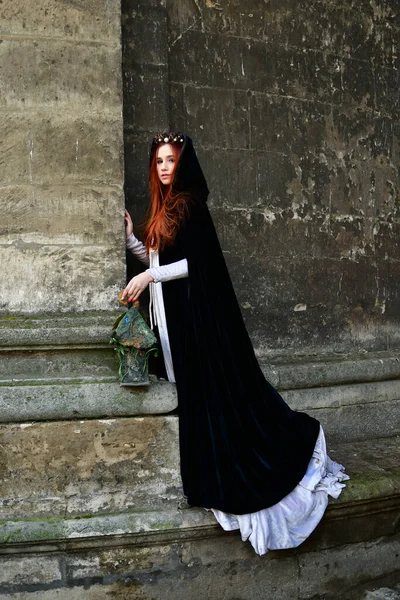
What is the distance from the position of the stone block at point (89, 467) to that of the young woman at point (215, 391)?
0.11 meters

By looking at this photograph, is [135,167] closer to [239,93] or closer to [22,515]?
[239,93]

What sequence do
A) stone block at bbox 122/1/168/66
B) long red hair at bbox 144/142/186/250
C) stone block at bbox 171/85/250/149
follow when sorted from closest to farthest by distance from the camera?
long red hair at bbox 144/142/186/250 < stone block at bbox 122/1/168/66 < stone block at bbox 171/85/250/149

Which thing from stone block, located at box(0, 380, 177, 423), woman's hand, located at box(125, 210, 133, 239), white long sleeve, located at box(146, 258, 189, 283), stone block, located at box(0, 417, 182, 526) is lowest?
stone block, located at box(0, 417, 182, 526)

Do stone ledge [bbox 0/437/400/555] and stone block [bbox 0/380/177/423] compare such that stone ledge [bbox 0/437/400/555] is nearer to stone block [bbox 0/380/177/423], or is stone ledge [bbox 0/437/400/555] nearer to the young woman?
the young woman

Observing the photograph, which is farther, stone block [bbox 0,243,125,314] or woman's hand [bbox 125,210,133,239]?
woman's hand [bbox 125,210,133,239]

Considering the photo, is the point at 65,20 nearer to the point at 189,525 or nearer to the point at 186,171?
the point at 186,171

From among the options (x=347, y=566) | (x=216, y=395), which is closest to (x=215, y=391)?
(x=216, y=395)

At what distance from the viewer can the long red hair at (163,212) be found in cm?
436

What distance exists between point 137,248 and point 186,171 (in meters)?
0.48

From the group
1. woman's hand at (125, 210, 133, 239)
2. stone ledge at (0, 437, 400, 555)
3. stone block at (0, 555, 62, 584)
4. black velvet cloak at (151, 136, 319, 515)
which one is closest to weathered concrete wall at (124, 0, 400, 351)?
woman's hand at (125, 210, 133, 239)

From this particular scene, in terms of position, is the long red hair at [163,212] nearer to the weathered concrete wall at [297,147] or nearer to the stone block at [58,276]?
the stone block at [58,276]

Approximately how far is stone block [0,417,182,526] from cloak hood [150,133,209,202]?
1107 mm

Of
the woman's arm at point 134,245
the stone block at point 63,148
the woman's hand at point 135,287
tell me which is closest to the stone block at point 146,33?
the stone block at point 63,148

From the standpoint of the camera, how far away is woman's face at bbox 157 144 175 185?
4.39 meters
